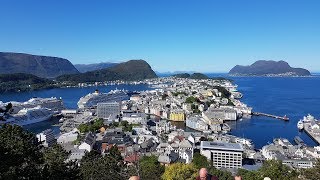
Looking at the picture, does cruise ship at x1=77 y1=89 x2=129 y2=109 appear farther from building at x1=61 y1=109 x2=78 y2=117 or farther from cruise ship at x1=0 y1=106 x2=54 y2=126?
cruise ship at x1=0 y1=106 x2=54 y2=126

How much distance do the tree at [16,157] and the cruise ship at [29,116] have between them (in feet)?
49.6

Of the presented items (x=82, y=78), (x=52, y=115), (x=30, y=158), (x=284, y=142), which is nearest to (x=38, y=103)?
(x=52, y=115)

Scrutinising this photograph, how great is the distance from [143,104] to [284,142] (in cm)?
1534

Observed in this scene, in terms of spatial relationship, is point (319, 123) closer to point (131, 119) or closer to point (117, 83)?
point (131, 119)

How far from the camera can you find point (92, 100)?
1139 inches

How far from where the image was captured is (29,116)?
68.7 feet

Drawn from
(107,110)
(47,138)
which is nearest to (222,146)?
(47,138)

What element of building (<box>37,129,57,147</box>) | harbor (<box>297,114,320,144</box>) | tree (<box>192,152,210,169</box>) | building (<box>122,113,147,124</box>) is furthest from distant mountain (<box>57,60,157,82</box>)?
tree (<box>192,152,210,169</box>)

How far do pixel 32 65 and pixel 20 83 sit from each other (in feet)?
135

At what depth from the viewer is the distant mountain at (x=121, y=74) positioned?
58.2 metres

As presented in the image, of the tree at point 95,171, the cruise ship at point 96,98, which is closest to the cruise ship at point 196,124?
the cruise ship at point 96,98

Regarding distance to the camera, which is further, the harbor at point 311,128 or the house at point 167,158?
the harbor at point 311,128

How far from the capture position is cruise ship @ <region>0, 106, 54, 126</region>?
19.8 meters

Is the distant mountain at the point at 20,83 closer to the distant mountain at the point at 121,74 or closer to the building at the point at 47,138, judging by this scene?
the distant mountain at the point at 121,74
